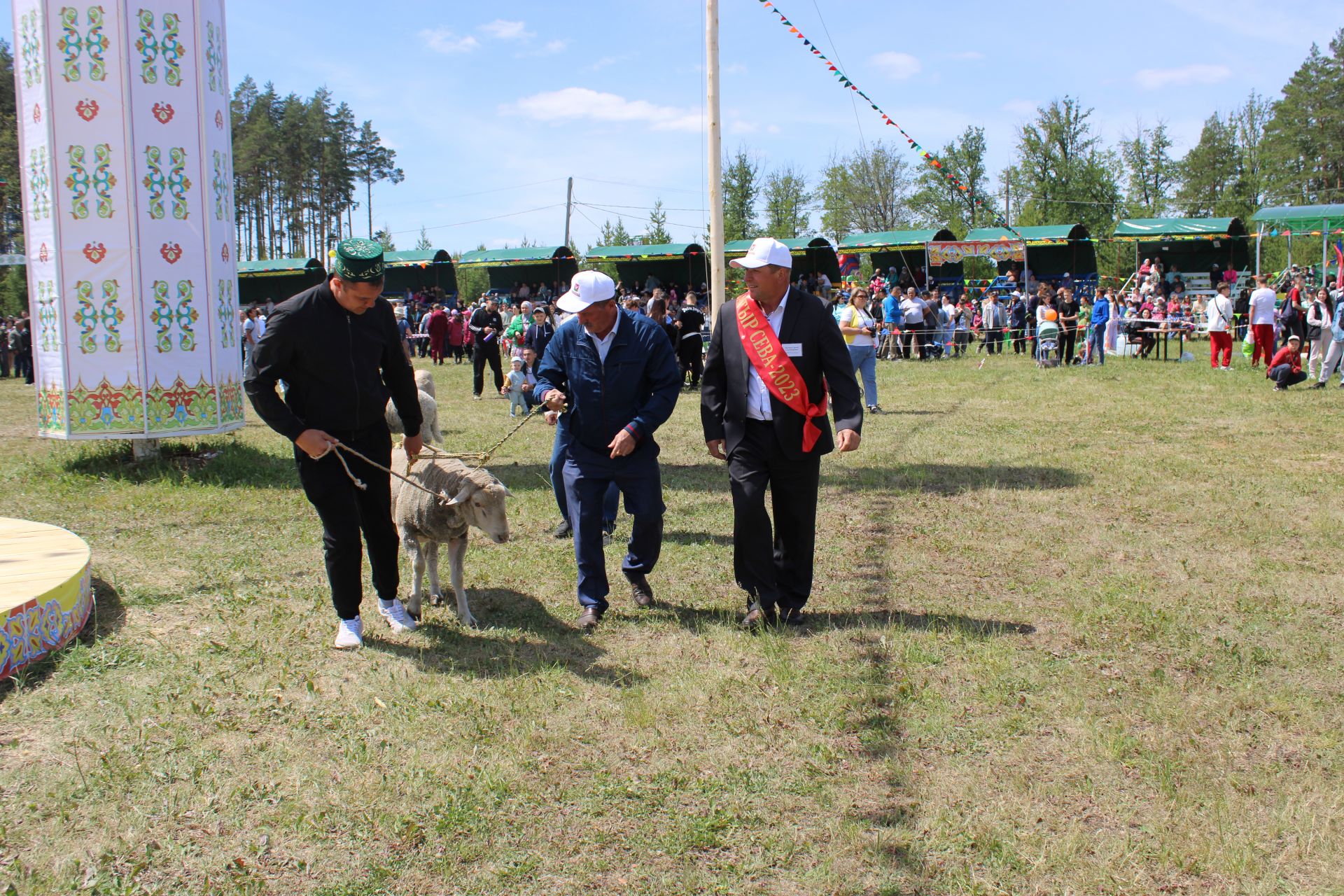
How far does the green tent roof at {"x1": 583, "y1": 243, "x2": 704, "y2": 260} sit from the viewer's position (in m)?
38.4

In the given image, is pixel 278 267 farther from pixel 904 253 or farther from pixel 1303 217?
pixel 1303 217

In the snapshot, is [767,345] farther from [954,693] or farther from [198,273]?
[198,273]

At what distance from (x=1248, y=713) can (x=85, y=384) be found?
1055 centimetres

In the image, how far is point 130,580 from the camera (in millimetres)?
6590

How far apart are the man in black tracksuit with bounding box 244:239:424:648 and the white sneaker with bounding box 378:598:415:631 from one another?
0.17 meters

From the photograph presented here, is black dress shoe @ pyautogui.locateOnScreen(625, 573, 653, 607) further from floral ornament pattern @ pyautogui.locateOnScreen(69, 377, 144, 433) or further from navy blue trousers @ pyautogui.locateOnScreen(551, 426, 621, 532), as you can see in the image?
floral ornament pattern @ pyautogui.locateOnScreen(69, 377, 144, 433)

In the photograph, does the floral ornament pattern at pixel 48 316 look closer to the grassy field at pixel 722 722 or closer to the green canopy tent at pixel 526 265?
the grassy field at pixel 722 722

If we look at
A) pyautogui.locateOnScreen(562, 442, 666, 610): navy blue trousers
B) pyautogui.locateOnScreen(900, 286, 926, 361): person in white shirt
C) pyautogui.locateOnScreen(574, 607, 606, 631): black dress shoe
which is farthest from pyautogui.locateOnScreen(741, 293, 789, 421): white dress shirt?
pyautogui.locateOnScreen(900, 286, 926, 361): person in white shirt

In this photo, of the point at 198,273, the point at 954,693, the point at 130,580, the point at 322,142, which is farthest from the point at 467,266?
the point at 954,693

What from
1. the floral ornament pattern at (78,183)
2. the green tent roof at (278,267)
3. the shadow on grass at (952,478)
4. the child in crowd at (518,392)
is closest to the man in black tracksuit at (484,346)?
the child in crowd at (518,392)

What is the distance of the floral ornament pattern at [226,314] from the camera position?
35.4ft

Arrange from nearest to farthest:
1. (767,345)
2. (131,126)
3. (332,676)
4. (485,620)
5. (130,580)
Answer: (332,676)
(767,345)
(485,620)
(130,580)
(131,126)

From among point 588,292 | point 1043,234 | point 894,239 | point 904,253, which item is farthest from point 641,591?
point 1043,234

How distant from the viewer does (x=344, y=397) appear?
500cm
